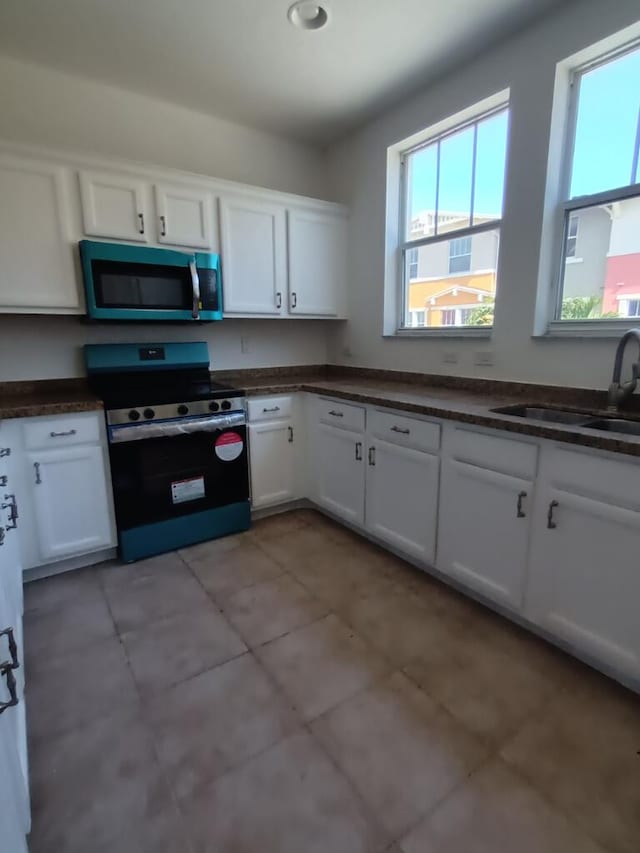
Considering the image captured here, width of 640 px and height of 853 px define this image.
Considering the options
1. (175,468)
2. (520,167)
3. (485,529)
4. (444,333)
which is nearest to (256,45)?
(520,167)

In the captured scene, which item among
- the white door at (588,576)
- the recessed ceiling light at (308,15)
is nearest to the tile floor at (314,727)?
the white door at (588,576)

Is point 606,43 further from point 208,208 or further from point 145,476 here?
point 145,476

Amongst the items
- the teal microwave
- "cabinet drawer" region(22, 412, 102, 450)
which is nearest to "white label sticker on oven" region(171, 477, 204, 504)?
"cabinet drawer" region(22, 412, 102, 450)

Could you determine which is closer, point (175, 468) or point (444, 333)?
point (175, 468)

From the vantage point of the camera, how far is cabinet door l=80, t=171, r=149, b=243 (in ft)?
7.88

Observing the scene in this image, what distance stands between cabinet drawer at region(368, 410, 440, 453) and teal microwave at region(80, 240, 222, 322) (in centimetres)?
123

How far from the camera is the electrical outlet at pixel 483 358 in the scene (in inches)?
101

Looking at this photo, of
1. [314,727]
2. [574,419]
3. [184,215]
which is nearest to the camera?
[314,727]

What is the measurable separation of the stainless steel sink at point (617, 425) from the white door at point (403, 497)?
684mm

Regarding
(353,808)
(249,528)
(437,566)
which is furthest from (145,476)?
(353,808)

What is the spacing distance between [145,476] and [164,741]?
1368mm

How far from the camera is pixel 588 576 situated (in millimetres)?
Result: 1597

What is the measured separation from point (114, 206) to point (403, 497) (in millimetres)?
2255

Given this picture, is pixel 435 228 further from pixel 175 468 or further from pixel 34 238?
pixel 34 238
